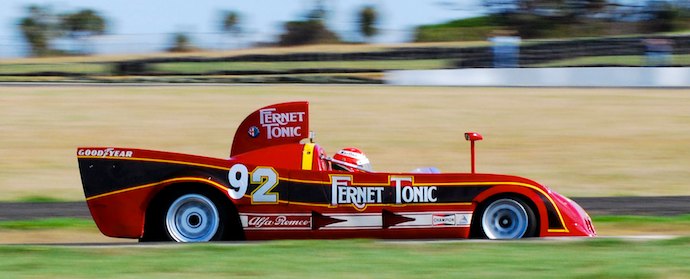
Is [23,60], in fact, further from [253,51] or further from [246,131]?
[246,131]

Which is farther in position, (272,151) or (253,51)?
(253,51)

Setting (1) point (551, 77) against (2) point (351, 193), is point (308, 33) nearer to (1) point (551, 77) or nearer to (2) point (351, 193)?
(1) point (551, 77)

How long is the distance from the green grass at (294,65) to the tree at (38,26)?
85.2ft

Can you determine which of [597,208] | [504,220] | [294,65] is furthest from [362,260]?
[294,65]

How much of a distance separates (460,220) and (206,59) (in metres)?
28.5

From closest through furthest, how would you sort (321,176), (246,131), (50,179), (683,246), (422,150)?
(683,246) < (321,176) < (246,131) < (50,179) < (422,150)

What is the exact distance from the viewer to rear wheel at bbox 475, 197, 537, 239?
7.65 metres

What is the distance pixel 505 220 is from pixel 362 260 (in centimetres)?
175

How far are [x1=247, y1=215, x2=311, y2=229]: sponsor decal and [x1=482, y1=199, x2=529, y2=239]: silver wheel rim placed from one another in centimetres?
133

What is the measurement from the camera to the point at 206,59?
35.4 metres

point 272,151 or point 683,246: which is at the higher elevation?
point 272,151

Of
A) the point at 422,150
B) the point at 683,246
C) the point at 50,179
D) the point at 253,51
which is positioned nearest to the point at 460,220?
the point at 683,246

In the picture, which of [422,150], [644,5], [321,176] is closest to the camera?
[321,176]

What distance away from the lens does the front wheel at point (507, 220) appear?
25.1 feet
